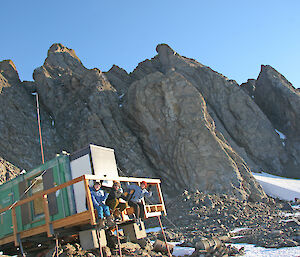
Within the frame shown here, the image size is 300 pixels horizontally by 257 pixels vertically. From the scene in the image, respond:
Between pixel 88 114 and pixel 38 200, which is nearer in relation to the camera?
pixel 38 200

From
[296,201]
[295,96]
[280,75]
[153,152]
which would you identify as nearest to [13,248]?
[153,152]

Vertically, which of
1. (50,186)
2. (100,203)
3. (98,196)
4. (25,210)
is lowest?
(100,203)

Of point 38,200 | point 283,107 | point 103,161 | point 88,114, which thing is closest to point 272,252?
point 103,161

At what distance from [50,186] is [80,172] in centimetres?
133

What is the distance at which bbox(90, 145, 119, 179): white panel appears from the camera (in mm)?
10283

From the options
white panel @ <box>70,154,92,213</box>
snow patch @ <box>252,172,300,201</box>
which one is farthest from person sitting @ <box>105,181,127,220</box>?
snow patch @ <box>252,172,300,201</box>

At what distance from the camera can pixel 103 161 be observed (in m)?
10.7

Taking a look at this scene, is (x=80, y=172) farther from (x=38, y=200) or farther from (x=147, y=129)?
(x=147, y=129)

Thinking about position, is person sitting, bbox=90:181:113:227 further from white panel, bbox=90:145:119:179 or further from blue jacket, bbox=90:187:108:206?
white panel, bbox=90:145:119:179

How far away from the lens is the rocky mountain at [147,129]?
30391 mm

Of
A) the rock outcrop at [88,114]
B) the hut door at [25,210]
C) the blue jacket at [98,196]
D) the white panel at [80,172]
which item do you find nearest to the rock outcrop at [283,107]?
the rock outcrop at [88,114]

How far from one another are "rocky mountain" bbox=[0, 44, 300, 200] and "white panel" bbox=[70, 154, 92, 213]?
19.6 metres

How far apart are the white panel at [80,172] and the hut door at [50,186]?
2.77 ft

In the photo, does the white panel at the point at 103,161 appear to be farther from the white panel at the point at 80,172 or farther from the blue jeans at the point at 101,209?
the blue jeans at the point at 101,209
